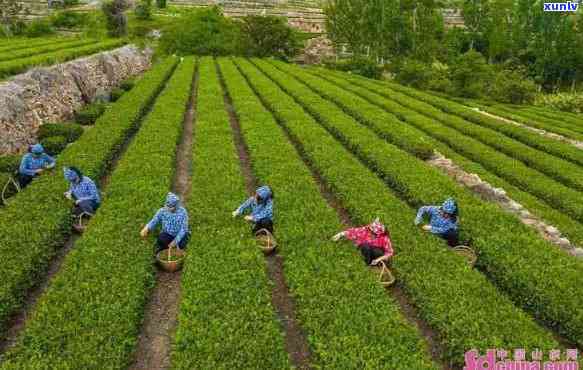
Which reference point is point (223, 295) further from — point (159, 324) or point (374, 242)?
point (374, 242)

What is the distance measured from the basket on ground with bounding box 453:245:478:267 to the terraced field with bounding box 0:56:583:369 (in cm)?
21

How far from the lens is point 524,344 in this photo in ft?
25.8

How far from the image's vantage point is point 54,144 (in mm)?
17734

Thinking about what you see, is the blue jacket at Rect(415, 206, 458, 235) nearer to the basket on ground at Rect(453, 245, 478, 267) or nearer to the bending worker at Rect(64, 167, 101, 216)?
the basket on ground at Rect(453, 245, 478, 267)

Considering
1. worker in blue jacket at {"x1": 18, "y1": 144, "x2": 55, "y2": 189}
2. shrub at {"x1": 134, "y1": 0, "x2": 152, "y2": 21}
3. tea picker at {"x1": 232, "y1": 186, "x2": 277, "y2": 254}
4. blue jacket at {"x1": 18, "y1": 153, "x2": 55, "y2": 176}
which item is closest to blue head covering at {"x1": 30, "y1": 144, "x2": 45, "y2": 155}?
worker in blue jacket at {"x1": 18, "y1": 144, "x2": 55, "y2": 189}

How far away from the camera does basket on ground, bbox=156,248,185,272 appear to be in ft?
33.6

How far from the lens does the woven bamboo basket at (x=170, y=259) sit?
33.6 ft

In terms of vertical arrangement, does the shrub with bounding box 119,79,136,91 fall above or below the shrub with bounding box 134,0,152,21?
below

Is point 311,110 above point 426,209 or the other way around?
above

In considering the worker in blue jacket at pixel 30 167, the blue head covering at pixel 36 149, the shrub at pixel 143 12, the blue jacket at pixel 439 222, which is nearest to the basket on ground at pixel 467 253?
the blue jacket at pixel 439 222

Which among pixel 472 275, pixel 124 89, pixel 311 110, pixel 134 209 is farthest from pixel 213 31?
pixel 472 275

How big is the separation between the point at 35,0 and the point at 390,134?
376 ft

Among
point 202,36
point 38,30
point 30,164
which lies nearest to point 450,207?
point 30,164

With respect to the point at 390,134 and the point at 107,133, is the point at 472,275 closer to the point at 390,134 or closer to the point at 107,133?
the point at 390,134
